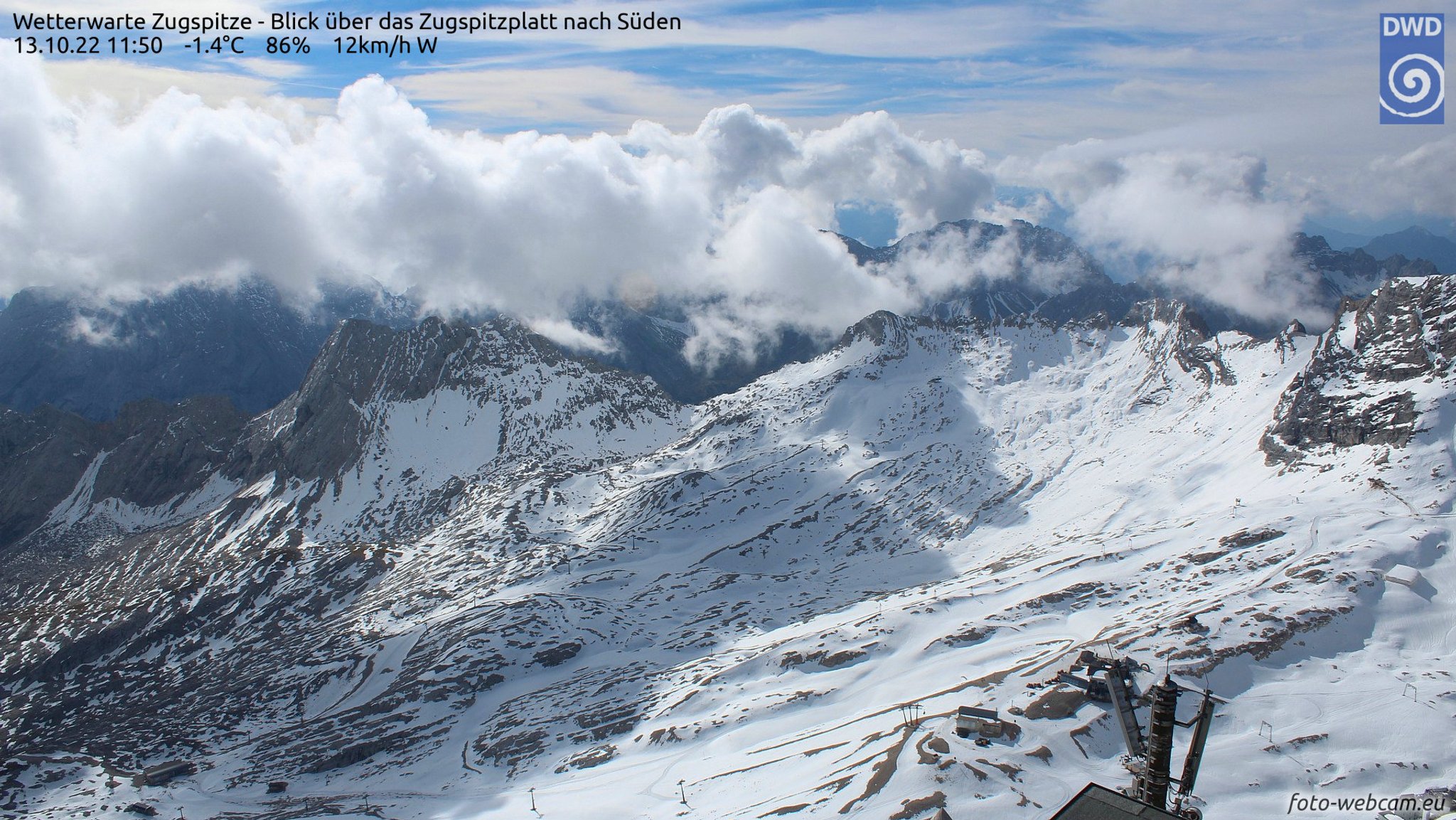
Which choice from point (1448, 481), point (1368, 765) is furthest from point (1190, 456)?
point (1368, 765)


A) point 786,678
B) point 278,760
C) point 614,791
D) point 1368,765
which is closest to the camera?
point 1368,765

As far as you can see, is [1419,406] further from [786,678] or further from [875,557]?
[786,678]

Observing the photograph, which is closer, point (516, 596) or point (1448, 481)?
point (1448, 481)

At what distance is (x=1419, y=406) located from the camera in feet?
515

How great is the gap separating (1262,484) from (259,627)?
210 meters

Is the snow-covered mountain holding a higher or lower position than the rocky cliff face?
lower

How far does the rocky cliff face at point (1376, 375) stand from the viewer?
528ft

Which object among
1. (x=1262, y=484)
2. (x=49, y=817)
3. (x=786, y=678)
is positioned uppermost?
(x=1262, y=484)

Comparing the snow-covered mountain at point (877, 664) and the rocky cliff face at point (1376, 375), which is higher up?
the rocky cliff face at point (1376, 375)

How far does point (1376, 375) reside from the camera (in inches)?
6806

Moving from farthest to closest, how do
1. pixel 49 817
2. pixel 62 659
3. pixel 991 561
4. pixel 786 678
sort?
pixel 62 659 → pixel 991 561 → pixel 786 678 → pixel 49 817

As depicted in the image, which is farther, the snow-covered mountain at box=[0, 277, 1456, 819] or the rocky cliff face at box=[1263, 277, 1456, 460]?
the rocky cliff face at box=[1263, 277, 1456, 460]

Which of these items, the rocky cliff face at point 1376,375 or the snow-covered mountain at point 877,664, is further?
the rocky cliff face at point 1376,375

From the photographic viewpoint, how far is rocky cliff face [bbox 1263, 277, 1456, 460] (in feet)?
528
